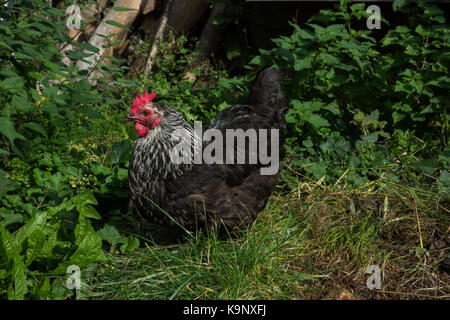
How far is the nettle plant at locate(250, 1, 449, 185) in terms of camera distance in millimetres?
3875

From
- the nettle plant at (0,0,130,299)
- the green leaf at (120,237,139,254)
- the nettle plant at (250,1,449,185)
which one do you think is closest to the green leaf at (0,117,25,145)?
the nettle plant at (0,0,130,299)

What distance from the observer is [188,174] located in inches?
117

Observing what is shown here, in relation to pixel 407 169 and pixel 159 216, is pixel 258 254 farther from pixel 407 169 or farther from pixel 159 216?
pixel 407 169

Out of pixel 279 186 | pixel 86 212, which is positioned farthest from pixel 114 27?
pixel 86 212

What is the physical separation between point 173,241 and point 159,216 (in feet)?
1.34

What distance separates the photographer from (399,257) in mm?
2986

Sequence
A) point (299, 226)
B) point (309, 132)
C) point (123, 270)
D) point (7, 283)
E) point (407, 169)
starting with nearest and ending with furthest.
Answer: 1. point (7, 283)
2. point (123, 270)
3. point (299, 226)
4. point (407, 169)
5. point (309, 132)

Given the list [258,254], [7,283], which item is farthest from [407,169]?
[7,283]

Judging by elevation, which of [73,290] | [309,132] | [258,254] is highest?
[309,132]

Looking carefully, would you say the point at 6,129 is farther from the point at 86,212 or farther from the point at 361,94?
the point at 361,94

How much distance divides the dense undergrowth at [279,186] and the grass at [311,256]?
0.03ft

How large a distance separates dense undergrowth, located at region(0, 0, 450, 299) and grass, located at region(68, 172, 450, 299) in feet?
0.03

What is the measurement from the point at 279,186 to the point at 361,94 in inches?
47.0

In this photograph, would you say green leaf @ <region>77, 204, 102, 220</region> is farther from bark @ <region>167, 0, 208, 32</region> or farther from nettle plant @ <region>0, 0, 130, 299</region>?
bark @ <region>167, 0, 208, 32</region>
